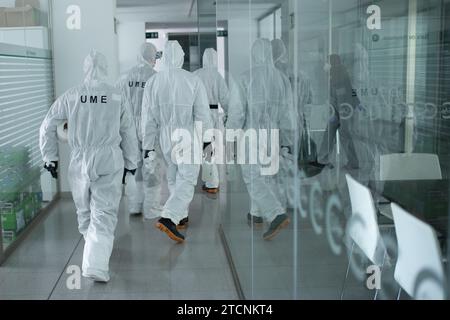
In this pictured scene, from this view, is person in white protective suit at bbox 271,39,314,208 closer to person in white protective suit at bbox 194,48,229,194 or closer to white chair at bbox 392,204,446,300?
white chair at bbox 392,204,446,300

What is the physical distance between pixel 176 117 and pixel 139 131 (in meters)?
0.86

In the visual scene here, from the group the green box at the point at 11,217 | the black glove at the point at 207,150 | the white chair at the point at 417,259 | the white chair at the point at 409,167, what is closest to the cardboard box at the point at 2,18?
the green box at the point at 11,217

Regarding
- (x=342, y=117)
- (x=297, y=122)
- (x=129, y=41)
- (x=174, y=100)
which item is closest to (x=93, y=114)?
(x=174, y=100)

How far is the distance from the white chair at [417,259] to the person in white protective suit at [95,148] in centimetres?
235

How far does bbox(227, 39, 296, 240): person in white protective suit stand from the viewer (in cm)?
238

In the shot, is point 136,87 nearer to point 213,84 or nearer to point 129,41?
point 213,84

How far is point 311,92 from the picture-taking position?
211 centimetres

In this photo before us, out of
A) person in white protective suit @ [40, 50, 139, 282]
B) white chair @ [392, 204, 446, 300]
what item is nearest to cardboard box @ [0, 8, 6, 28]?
person in white protective suit @ [40, 50, 139, 282]

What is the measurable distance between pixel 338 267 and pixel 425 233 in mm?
576

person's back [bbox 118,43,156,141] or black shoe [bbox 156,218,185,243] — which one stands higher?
person's back [bbox 118,43,156,141]

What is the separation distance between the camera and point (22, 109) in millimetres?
4789

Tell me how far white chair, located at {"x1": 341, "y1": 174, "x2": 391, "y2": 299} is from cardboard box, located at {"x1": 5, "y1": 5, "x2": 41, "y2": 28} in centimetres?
355
